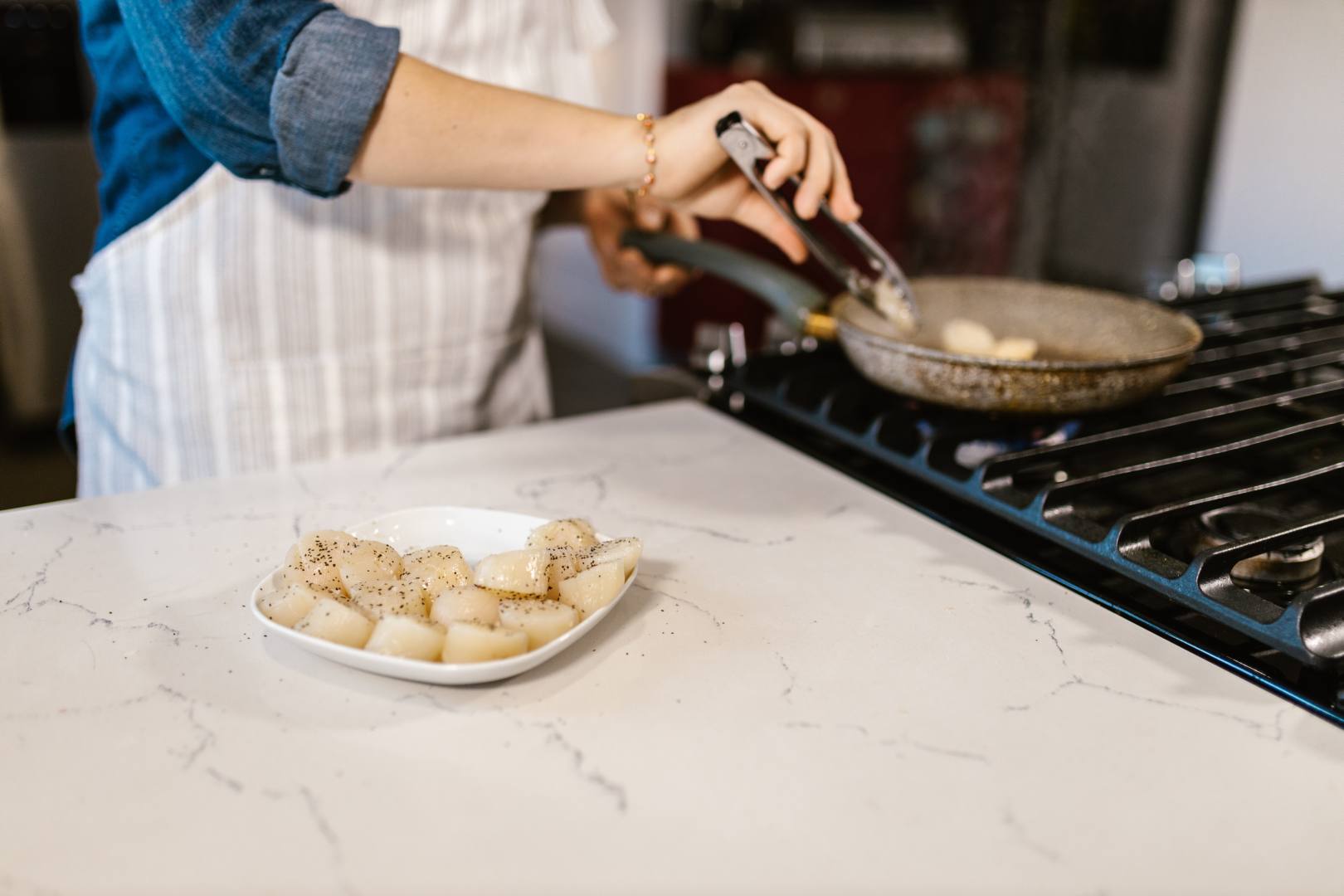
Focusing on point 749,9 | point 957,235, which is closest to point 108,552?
point 749,9

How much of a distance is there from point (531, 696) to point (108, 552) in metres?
0.35

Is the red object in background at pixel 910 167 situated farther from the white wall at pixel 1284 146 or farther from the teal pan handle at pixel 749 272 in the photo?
the teal pan handle at pixel 749 272

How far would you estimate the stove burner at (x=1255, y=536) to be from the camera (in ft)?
2.37

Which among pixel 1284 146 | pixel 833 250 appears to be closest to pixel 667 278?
pixel 833 250

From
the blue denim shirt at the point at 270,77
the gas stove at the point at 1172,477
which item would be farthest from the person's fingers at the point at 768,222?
the blue denim shirt at the point at 270,77

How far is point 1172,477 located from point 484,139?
1.98 ft

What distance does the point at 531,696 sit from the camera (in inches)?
23.7

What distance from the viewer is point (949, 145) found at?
3.30 m

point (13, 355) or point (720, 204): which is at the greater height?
point (720, 204)

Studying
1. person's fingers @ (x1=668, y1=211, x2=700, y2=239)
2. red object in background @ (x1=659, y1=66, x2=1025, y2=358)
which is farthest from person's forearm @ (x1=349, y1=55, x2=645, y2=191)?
red object in background @ (x1=659, y1=66, x2=1025, y2=358)

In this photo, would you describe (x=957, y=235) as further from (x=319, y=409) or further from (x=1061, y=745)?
(x=1061, y=745)

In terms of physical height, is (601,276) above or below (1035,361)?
below

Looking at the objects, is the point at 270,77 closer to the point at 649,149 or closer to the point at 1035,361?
the point at 649,149

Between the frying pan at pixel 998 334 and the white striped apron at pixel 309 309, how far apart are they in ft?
0.69
